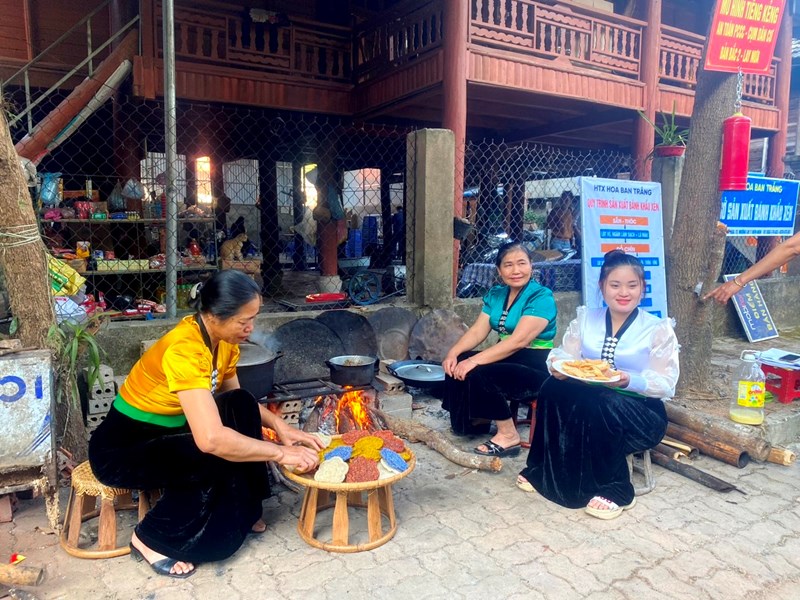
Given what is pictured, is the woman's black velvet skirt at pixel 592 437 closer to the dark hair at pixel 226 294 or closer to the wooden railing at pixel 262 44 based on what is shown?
the dark hair at pixel 226 294

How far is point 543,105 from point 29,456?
837 centimetres

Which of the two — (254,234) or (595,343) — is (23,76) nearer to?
(254,234)

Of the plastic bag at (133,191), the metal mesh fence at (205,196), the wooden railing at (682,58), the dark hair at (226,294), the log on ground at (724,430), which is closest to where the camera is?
the dark hair at (226,294)

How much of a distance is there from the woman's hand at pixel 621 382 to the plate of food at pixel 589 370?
0.01 m


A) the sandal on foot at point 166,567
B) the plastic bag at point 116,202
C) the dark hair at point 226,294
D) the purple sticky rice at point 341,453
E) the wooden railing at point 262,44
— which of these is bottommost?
the sandal on foot at point 166,567

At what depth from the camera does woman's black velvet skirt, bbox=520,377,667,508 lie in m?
3.20

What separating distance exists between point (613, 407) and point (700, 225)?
246 centimetres

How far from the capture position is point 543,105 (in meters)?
9.21

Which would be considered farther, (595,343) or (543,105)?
(543,105)

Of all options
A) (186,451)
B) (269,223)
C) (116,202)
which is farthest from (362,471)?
(269,223)

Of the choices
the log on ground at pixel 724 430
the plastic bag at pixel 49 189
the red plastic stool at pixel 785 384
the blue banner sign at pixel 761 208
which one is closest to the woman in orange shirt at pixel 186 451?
the log on ground at pixel 724 430

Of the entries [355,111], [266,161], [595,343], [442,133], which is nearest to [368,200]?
[266,161]

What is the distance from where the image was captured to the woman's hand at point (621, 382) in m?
3.09

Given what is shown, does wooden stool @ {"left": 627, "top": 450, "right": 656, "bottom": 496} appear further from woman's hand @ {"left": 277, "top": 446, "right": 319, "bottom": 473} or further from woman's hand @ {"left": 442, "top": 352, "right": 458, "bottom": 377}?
woman's hand @ {"left": 277, "top": 446, "right": 319, "bottom": 473}
